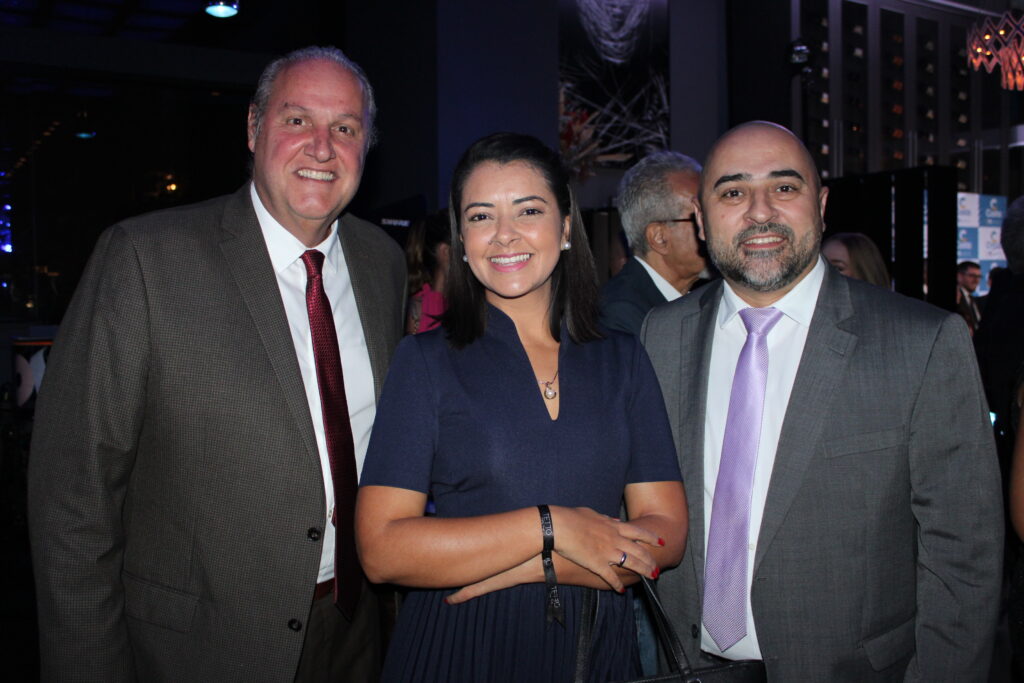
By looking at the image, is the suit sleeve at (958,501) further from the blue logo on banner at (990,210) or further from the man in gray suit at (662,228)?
the blue logo on banner at (990,210)

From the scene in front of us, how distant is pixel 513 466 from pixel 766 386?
Answer: 26.2 inches

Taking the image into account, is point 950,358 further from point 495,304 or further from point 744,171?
point 495,304

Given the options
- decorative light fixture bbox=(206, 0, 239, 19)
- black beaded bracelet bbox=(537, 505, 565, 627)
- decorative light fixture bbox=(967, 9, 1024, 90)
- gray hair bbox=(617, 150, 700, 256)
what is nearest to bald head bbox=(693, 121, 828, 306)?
black beaded bracelet bbox=(537, 505, 565, 627)

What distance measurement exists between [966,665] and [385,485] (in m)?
1.32

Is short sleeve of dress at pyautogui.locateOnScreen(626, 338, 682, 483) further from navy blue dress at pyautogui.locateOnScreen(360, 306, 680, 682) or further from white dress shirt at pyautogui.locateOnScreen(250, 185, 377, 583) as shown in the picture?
white dress shirt at pyautogui.locateOnScreen(250, 185, 377, 583)

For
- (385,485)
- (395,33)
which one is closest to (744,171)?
(385,485)

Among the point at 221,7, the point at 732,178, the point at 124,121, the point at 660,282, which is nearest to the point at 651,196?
the point at 660,282

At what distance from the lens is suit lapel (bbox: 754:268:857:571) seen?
5.39ft

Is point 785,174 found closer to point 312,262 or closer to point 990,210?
point 312,262

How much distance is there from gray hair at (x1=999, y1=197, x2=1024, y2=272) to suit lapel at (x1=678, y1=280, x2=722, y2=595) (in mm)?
2358

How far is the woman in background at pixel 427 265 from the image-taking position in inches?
160

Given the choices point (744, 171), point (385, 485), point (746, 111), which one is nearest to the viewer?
point (385, 485)

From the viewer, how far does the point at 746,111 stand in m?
7.53

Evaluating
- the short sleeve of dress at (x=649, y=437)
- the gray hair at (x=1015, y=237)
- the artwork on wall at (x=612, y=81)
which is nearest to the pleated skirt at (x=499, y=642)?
the short sleeve of dress at (x=649, y=437)
